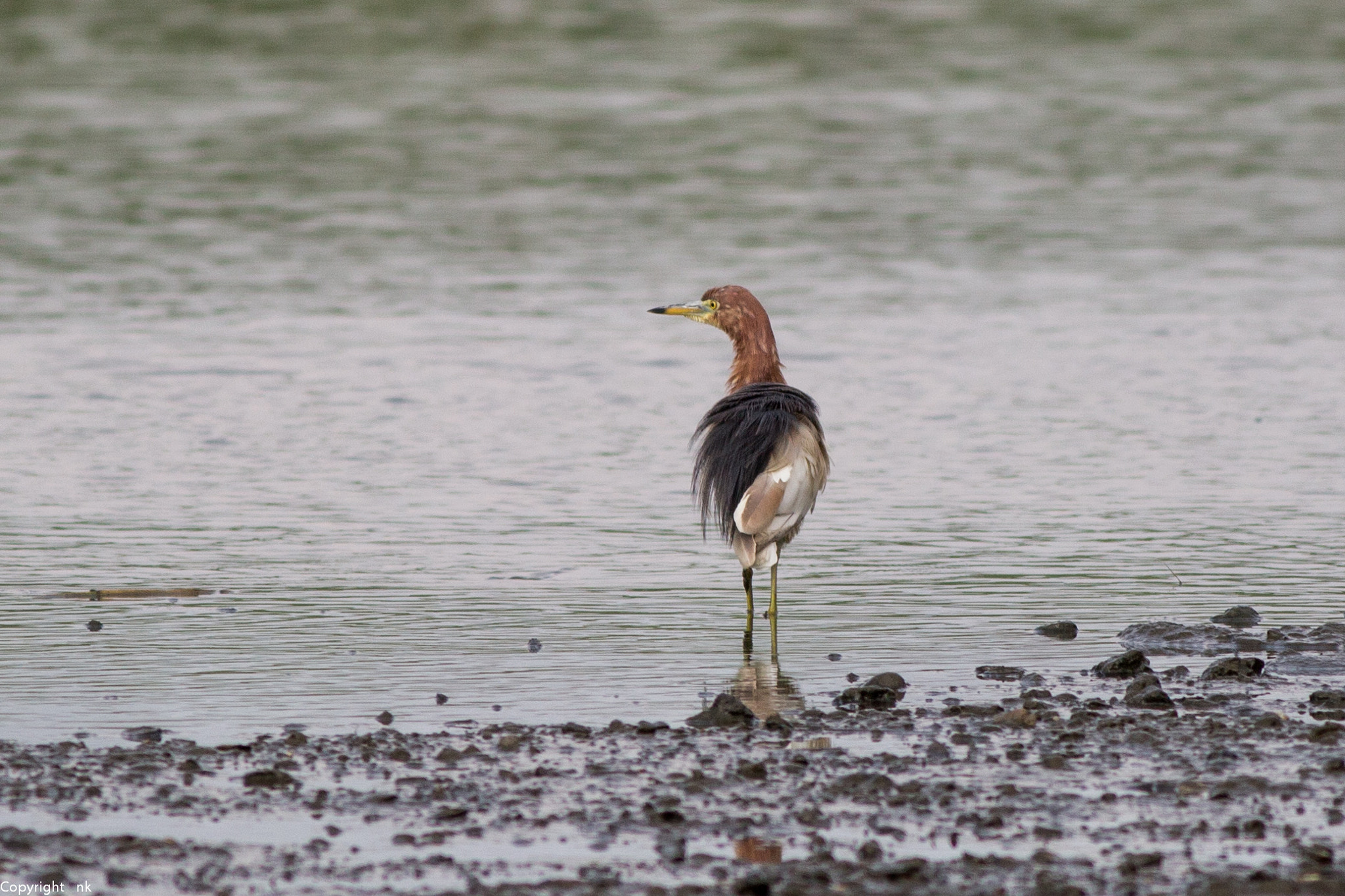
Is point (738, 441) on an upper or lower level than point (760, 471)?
upper

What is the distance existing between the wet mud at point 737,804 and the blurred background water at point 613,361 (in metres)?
0.75

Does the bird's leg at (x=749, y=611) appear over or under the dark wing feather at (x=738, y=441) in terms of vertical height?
under

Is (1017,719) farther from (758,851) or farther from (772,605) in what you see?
(772,605)

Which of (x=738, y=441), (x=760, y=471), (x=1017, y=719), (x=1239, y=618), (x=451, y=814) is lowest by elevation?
(x=451, y=814)

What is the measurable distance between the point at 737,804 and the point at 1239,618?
414cm

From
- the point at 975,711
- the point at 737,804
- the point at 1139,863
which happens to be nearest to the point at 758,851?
the point at 737,804

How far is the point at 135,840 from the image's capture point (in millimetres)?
6902

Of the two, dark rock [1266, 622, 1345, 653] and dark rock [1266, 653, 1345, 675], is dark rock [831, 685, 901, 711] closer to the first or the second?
dark rock [1266, 653, 1345, 675]

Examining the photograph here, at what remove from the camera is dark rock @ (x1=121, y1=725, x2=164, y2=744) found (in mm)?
8453

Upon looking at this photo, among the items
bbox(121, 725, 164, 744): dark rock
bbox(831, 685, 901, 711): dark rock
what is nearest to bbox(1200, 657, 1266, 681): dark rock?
bbox(831, 685, 901, 711): dark rock

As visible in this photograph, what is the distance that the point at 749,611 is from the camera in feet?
35.6

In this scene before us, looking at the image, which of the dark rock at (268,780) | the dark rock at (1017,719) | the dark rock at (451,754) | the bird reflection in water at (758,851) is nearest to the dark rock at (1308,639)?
the dark rock at (1017,719)

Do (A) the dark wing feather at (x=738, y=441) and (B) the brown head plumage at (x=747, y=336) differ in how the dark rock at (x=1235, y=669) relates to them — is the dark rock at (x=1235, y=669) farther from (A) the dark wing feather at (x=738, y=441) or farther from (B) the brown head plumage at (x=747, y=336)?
(B) the brown head plumage at (x=747, y=336)

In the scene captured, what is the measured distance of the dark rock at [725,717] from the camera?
28.2 feet
